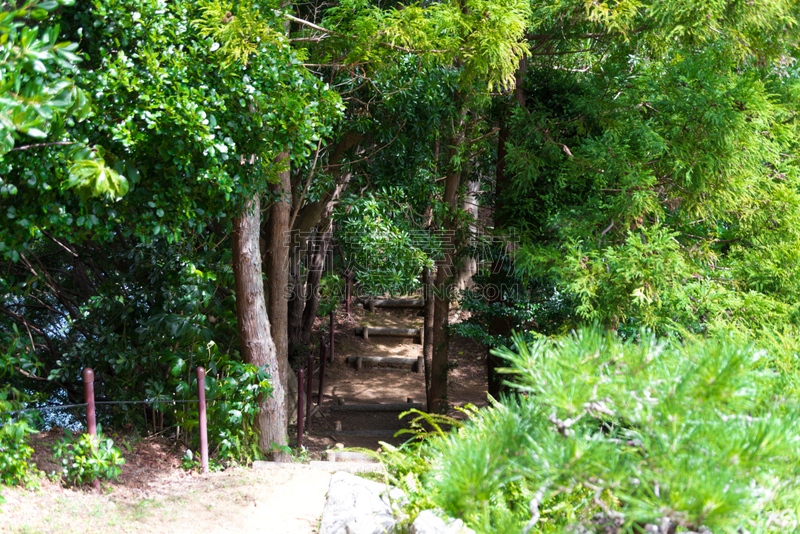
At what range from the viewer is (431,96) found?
237 inches

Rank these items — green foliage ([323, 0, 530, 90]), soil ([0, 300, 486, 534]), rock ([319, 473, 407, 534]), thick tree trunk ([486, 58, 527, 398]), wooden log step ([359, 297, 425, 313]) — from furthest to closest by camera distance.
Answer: wooden log step ([359, 297, 425, 313])
thick tree trunk ([486, 58, 527, 398])
green foliage ([323, 0, 530, 90])
soil ([0, 300, 486, 534])
rock ([319, 473, 407, 534])

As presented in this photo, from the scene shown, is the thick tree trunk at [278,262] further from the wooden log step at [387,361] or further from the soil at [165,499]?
the wooden log step at [387,361]

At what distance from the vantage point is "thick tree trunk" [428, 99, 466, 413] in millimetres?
7148

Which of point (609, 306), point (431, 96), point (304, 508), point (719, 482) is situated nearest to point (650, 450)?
point (719, 482)

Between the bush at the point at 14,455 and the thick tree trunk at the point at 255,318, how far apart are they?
195 cm

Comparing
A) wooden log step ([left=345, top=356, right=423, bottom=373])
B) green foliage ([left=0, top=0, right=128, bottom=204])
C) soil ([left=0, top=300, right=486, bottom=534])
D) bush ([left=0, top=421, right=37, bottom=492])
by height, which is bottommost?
wooden log step ([left=345, top=356, right=423, bottom=373])

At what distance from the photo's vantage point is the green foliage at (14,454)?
3564mm

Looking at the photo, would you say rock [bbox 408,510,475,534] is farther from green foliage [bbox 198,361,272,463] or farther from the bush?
green foliage [bbox 198,361,272,463]

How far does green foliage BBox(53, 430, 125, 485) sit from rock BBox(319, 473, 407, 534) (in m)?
1.70

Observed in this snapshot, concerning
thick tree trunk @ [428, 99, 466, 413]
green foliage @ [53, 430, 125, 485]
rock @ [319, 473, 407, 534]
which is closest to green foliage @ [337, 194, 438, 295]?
thick tree trunk @ [428, 99, 466, 413]

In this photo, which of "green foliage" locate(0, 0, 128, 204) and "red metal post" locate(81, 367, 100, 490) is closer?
"green foliage" locate(0, 0, 128, 204)

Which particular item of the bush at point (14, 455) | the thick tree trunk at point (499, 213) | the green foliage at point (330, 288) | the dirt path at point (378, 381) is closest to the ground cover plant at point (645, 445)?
the bush at point (14, 455)

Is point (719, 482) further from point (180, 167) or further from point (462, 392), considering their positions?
point (462, 392)

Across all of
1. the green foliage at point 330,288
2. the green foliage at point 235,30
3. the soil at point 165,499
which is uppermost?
the green foliage at point 235,30
